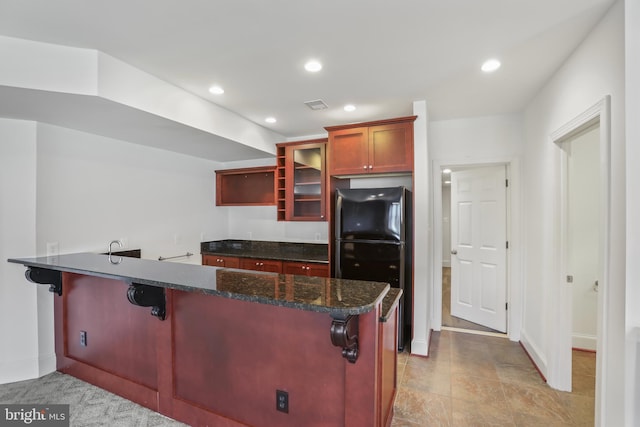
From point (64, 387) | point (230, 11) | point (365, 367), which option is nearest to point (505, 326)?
point (365, 367)

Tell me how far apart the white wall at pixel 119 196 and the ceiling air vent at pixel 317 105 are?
1.99 m

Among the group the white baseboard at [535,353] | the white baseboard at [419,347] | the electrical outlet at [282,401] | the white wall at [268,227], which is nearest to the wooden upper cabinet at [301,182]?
the white wall at [268,227]

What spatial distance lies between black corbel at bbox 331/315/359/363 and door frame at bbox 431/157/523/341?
239cm

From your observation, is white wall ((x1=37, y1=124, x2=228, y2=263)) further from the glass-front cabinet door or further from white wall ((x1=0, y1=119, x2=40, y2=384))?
the glass-front cabinet door

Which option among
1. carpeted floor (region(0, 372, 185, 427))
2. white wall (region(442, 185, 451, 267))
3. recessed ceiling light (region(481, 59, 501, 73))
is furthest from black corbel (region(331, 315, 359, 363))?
white wall (region(442, 185, 451, 267))

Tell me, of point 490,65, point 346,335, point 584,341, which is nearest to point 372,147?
point 490,65

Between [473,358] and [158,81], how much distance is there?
3.84 metres

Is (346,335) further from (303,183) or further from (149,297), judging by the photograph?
(303,183)

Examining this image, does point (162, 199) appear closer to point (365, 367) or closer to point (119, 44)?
point (119, 44)

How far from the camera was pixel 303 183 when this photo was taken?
386 centimetres

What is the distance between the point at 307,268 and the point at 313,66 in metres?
2.21

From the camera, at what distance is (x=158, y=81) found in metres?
2.40

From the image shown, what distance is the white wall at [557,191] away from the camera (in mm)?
1556

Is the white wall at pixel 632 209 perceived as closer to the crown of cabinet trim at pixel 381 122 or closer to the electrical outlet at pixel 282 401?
the crown of cabinet trim at pixel 381 122
